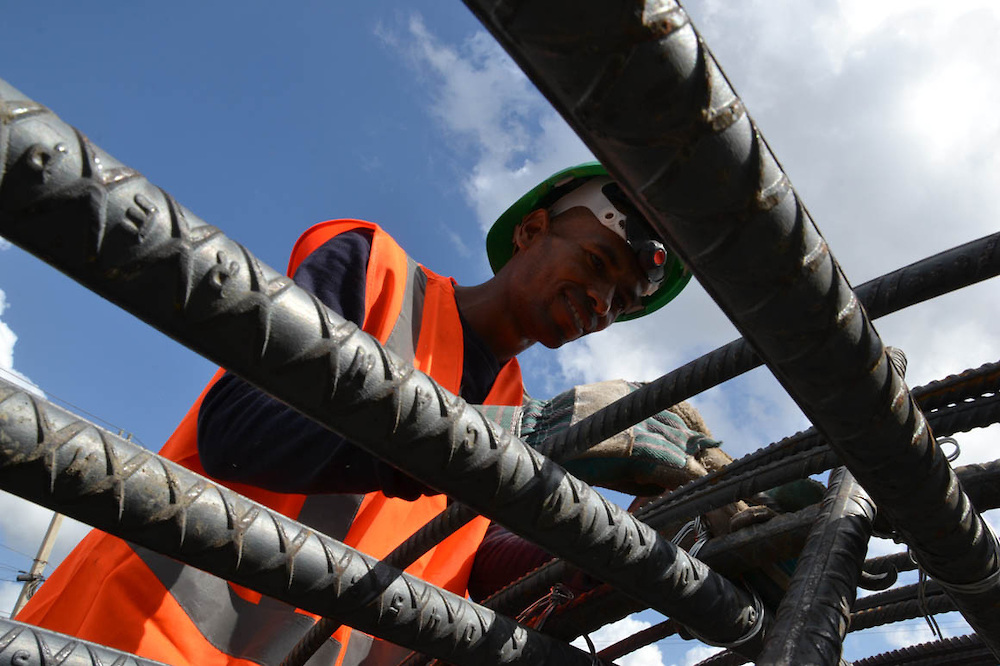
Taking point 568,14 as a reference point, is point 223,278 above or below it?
below

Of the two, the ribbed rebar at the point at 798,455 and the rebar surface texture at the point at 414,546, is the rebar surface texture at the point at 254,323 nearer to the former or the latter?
the rebar surface texture at the point at 414,546

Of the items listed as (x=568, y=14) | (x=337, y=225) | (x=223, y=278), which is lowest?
(x=223, y=278)

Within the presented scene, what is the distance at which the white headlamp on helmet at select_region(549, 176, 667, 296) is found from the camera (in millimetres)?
2410

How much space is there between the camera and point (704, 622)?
1.27 meters

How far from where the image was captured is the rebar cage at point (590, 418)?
0.53 m

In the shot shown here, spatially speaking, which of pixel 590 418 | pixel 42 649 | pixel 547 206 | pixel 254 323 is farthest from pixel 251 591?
pixel 547 206

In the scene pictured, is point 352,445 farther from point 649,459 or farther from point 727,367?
point 649,459

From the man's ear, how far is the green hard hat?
3.3 inches

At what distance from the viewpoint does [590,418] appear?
4.75ft

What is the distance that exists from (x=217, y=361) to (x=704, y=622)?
950mm

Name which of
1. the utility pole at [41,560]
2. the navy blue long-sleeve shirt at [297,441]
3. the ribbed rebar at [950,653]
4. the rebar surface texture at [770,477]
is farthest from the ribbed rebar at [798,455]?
the utility pole at [41,560]

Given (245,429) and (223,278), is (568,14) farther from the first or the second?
(245,429)

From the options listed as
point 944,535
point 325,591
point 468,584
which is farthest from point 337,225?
point 944,535

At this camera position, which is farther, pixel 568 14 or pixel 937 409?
pixel 937 409
